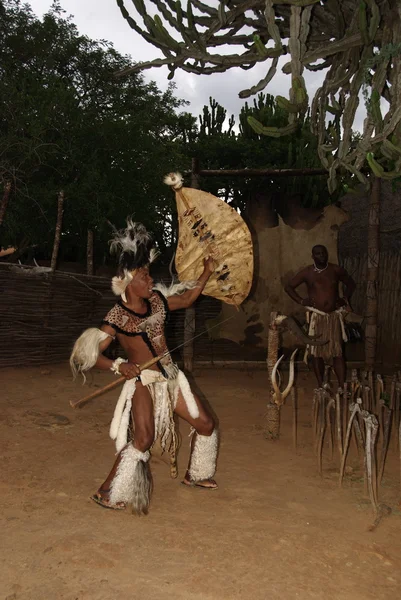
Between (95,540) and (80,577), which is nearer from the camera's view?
(80,577)

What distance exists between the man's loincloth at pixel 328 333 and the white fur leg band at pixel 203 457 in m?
2.65

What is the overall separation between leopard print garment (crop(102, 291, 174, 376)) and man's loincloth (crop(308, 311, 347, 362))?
9.30 feet

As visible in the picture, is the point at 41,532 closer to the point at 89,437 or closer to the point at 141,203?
the point at 89,437

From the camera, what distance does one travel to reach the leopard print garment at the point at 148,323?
357 cm

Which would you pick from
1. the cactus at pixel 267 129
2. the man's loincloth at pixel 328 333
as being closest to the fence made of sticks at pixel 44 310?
the man's loincloth at pixel 328 333

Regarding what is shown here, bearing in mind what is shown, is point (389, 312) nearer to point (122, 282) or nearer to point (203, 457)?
point (203, 457)

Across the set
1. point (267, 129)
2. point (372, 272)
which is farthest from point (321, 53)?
point (372, 272)

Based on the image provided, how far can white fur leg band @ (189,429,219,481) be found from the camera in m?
3.75

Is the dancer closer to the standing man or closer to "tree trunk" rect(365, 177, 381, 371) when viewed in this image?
the standing man

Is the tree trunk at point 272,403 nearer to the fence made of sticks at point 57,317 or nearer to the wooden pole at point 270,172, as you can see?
the fence made of sticks at point 57,317

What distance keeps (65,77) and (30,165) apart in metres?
3.61

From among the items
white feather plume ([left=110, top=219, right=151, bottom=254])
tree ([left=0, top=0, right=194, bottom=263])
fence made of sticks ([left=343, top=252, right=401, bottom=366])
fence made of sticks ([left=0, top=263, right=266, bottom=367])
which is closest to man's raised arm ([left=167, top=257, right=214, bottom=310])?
white feather plume ([left=110, top=219, right=151, bottom=254])

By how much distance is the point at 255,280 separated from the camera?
8.65 meters

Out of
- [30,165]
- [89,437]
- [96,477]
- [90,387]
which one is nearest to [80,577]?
[96,477]
